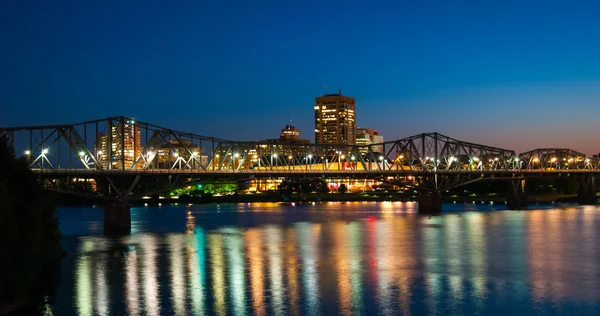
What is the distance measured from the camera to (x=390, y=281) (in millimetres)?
39125

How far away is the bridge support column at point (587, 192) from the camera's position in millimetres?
141312

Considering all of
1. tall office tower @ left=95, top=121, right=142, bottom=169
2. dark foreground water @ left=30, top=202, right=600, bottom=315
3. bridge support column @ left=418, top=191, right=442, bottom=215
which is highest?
tall office tower @ left=95, top=121, right=142, bottom=169

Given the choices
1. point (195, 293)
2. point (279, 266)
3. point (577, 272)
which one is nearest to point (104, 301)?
point (195, 293)

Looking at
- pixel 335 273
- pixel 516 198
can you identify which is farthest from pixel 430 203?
pixel 335 273

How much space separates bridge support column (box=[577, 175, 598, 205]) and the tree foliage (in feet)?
408

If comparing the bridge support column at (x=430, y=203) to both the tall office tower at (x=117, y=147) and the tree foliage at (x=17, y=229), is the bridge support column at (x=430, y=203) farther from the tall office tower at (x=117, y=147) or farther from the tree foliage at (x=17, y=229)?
the tree foliage at (x=17, y=229)

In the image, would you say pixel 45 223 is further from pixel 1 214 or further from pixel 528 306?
pixel 528 306

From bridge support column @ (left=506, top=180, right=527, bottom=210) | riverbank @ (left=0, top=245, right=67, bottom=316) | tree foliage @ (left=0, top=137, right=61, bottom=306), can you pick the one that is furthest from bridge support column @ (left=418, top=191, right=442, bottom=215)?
tree foliage @ (left=0, top=137, right=61, bottom=306)

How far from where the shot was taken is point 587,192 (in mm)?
143125

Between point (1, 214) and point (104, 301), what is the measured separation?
767 centimetres

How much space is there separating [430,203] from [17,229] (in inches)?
3453

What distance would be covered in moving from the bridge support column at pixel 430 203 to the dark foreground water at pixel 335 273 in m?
37.5

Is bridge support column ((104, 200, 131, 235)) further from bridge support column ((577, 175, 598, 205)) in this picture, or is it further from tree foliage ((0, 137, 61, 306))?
bridge support column ((577, 175, 598, 205))

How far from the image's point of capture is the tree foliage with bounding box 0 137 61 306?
92.9 feet
